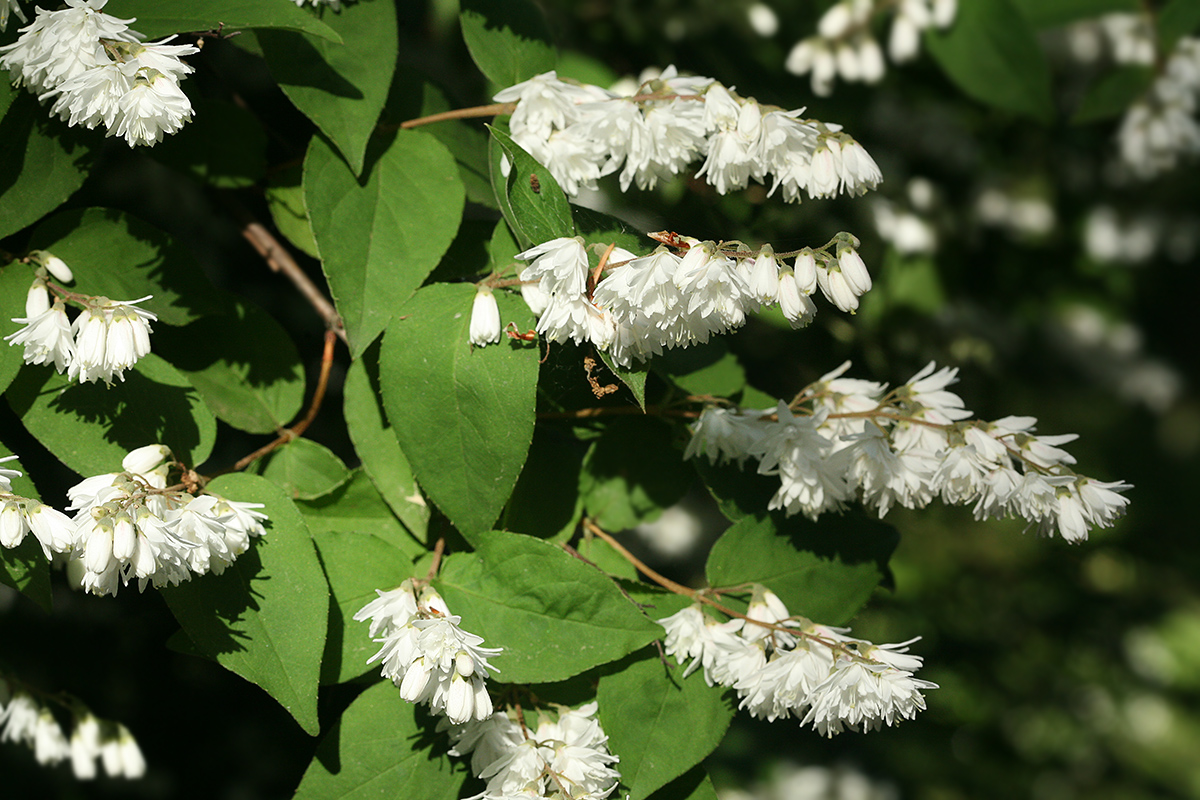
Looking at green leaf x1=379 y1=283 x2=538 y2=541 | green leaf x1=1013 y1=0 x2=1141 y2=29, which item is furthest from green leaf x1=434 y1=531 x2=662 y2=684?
green leaf x1=1013 y1=0 x2=1141 y2=29

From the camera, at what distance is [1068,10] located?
6.98 feet

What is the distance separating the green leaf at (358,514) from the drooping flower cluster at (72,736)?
0.71 meters

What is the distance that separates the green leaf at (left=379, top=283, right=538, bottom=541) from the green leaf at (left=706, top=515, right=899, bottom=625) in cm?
37

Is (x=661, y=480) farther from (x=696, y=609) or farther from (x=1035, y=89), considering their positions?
(x=1035, y=89)

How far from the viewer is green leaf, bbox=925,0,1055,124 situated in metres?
1.87

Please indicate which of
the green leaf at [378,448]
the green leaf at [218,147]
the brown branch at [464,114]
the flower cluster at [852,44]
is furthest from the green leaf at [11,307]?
the flower cluster at [852,44]

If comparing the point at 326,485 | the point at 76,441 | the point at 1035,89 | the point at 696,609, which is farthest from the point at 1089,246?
the point at 76,441

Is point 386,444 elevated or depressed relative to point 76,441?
depressed

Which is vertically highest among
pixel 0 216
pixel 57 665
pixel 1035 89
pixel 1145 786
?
pixel 0 216

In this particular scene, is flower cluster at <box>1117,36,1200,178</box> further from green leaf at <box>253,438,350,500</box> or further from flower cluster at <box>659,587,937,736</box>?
green leaf at <box>253,438,350,500</box>

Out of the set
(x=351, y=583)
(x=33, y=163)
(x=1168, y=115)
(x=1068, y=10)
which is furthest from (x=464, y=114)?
(x=1168, y=115)

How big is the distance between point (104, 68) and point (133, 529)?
500 millimetres

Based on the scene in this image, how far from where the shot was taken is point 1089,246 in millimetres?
3666

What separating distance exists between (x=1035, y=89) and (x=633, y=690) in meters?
1.62
